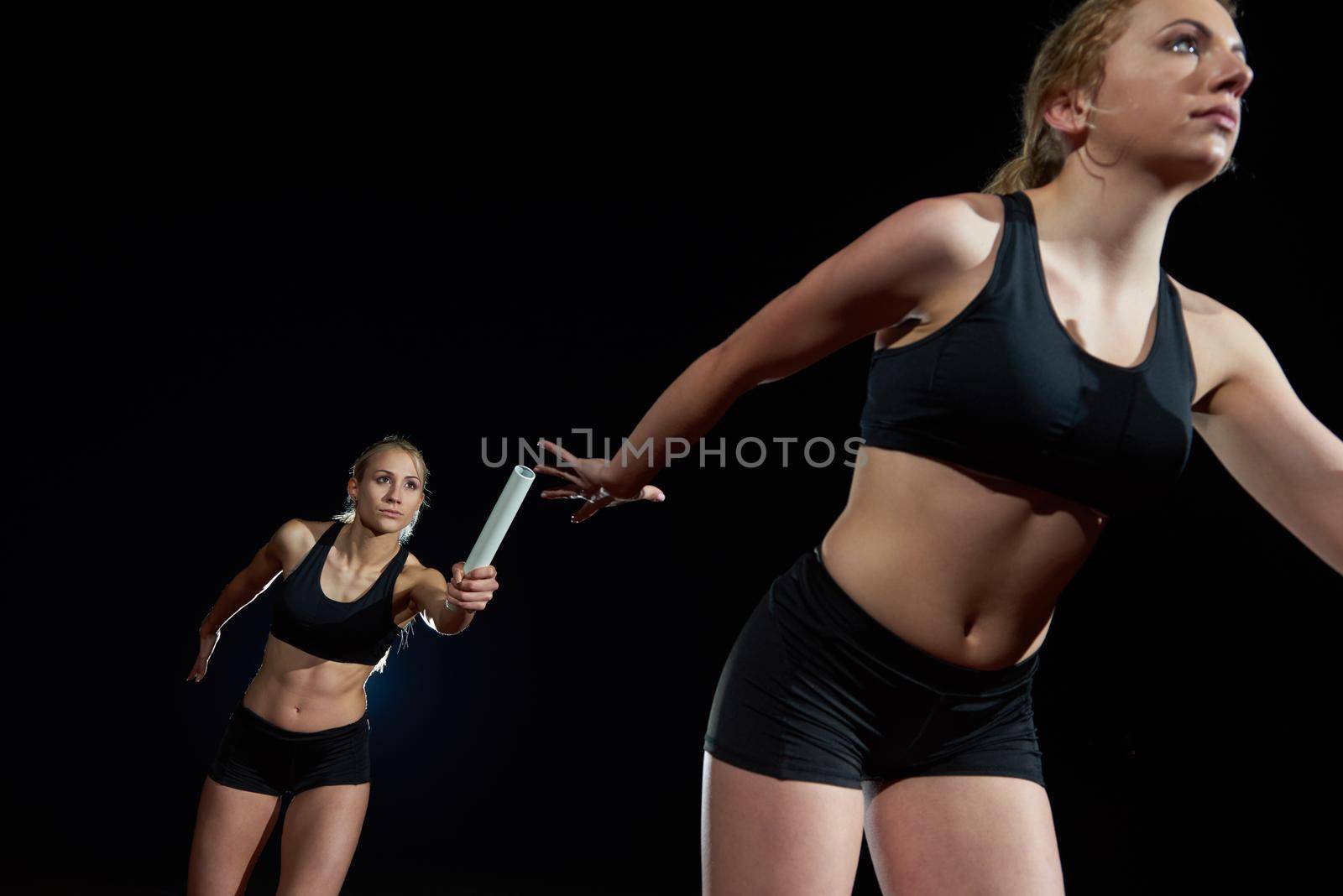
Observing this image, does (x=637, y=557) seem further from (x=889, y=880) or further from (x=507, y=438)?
(x=889, y=880)

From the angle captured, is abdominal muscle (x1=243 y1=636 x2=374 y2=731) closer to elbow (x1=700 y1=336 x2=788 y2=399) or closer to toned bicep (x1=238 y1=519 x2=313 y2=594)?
toned bicep (x1=238 y1=519 x2=313 y2=594)

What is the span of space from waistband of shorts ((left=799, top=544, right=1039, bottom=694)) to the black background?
329 centimetres

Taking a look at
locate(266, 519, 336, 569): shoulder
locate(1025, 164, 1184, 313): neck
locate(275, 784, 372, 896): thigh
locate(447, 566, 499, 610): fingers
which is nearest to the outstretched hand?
locate(1025, 164, 1184, 313): neck

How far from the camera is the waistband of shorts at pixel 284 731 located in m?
2.91

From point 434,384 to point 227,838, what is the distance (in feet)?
7.92

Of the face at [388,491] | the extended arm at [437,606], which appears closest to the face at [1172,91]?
the extended arm at [437,606]

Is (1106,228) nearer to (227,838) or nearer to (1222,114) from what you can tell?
(1222,114)

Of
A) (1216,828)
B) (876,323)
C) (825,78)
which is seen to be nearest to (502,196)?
(825,78)

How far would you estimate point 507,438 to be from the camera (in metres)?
4.78

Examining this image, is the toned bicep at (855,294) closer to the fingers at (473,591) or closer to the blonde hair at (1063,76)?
the blonde hair at (1063,76)

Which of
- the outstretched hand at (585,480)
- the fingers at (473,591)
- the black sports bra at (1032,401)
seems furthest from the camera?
the fingers at (473,591)

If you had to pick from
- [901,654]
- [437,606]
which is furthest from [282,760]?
[901,654]

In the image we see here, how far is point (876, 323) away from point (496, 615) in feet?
13.1

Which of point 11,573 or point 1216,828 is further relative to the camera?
point 11,573
